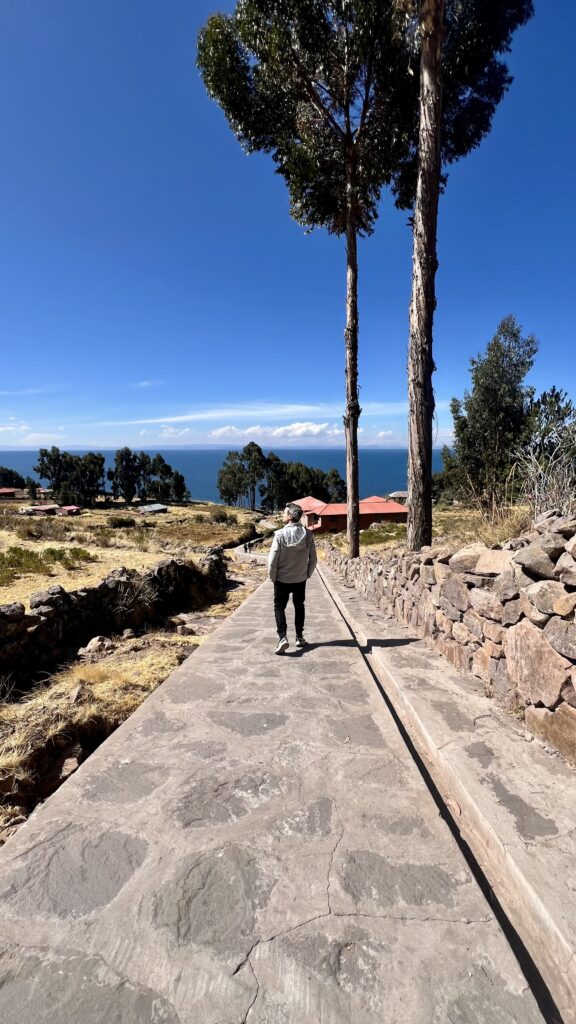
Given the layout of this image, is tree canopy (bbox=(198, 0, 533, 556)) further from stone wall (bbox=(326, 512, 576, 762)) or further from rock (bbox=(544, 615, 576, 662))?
rock (bbox=(544, 615, 576, 662))

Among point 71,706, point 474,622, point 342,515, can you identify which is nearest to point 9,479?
point 342,515

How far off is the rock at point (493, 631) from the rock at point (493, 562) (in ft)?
1.36

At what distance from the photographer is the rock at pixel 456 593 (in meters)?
3.77

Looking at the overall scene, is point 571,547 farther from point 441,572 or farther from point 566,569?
point 441,572

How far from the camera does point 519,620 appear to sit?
2.95m

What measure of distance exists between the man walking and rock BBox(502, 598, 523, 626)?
220cm

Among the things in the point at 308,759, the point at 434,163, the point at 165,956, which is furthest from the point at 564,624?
the point at 434,163

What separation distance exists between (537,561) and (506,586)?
1.24 ft

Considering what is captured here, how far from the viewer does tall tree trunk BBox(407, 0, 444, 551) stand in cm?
615

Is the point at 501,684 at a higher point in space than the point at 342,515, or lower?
higher

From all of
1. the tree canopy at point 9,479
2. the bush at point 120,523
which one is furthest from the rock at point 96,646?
the tree canopy at point 9,479

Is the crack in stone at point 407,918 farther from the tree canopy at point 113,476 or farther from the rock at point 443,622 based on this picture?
A: the tree canopy at point 113,476

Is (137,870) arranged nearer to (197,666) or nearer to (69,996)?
(69,996)

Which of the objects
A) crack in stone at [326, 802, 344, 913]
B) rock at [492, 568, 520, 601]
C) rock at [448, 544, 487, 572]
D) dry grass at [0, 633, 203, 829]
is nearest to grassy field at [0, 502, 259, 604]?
dry grass at [0, 633, 203, 829]
